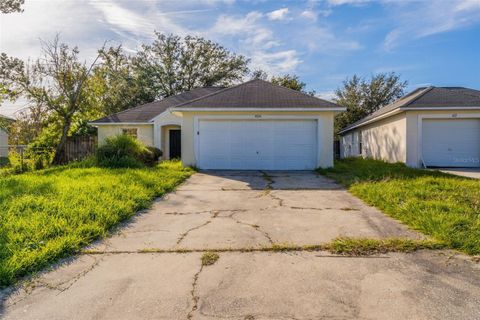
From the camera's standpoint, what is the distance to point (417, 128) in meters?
12.8

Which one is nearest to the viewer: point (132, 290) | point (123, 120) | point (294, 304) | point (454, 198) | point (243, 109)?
point (294, 304)

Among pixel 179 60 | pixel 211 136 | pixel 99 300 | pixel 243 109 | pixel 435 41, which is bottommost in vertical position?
pixel 99 300

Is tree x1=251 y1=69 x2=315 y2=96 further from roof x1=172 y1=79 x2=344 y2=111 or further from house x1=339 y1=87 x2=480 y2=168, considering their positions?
house x1=339 y1=87 x2=480 y2=168

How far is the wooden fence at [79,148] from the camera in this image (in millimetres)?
16609

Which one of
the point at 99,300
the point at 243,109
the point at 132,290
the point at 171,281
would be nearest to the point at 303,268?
the point at 171,281

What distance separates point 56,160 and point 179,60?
16.6m

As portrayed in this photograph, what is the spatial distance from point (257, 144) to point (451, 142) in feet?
28.1

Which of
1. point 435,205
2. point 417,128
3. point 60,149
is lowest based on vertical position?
point 435,205

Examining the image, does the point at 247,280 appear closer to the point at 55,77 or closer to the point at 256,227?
the point at 256,227

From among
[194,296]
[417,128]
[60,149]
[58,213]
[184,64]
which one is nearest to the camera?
[194,296]

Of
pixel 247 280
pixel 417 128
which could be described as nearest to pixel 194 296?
pixel 247 280

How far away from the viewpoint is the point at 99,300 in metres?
2.33

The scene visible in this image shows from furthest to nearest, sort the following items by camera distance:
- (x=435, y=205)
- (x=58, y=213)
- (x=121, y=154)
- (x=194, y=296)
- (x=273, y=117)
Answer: (x=273, y=117), (x=121, y=154), (x=435, y=205), (x=58, y=213), (x=194, y=296)

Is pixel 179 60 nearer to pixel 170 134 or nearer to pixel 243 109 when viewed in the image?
pixel 170 134
